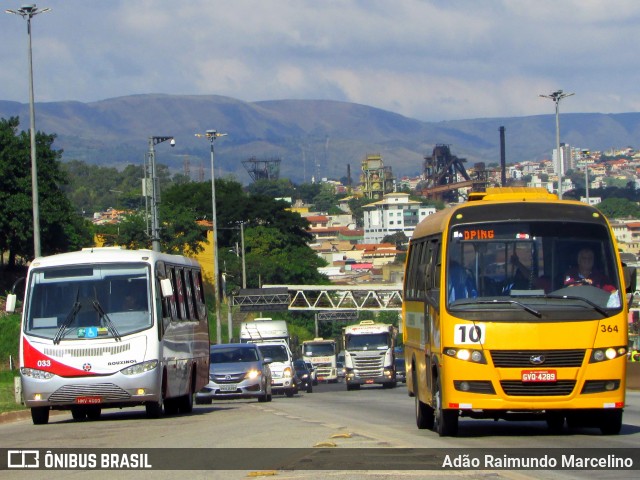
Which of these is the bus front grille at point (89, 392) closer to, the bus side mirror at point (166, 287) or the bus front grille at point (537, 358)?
the bus side mirror at point (166, 287)

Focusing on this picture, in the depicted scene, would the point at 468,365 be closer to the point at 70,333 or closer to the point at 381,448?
the point at 381,448

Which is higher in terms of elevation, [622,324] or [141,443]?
[622,324]

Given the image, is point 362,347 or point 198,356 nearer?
point 198,356

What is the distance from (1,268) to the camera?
3002 inches

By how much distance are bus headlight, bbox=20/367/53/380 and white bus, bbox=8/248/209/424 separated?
0.02 m

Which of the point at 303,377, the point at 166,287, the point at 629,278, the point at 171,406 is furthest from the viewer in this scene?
the point at 303,377

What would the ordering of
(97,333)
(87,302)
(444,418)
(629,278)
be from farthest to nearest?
(87,302) → (97,333) → (444,418) → (629,278)

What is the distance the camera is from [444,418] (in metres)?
15.1

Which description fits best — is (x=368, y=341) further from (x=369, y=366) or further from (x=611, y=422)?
(x=611, y=422)

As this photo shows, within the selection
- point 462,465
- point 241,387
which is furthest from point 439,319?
point 241,387

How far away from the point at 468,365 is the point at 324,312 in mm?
87622

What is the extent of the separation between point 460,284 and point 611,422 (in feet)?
8.73

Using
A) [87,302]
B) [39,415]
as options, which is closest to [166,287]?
[87,302]

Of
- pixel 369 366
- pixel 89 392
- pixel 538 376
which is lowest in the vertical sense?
pixel 369 366
